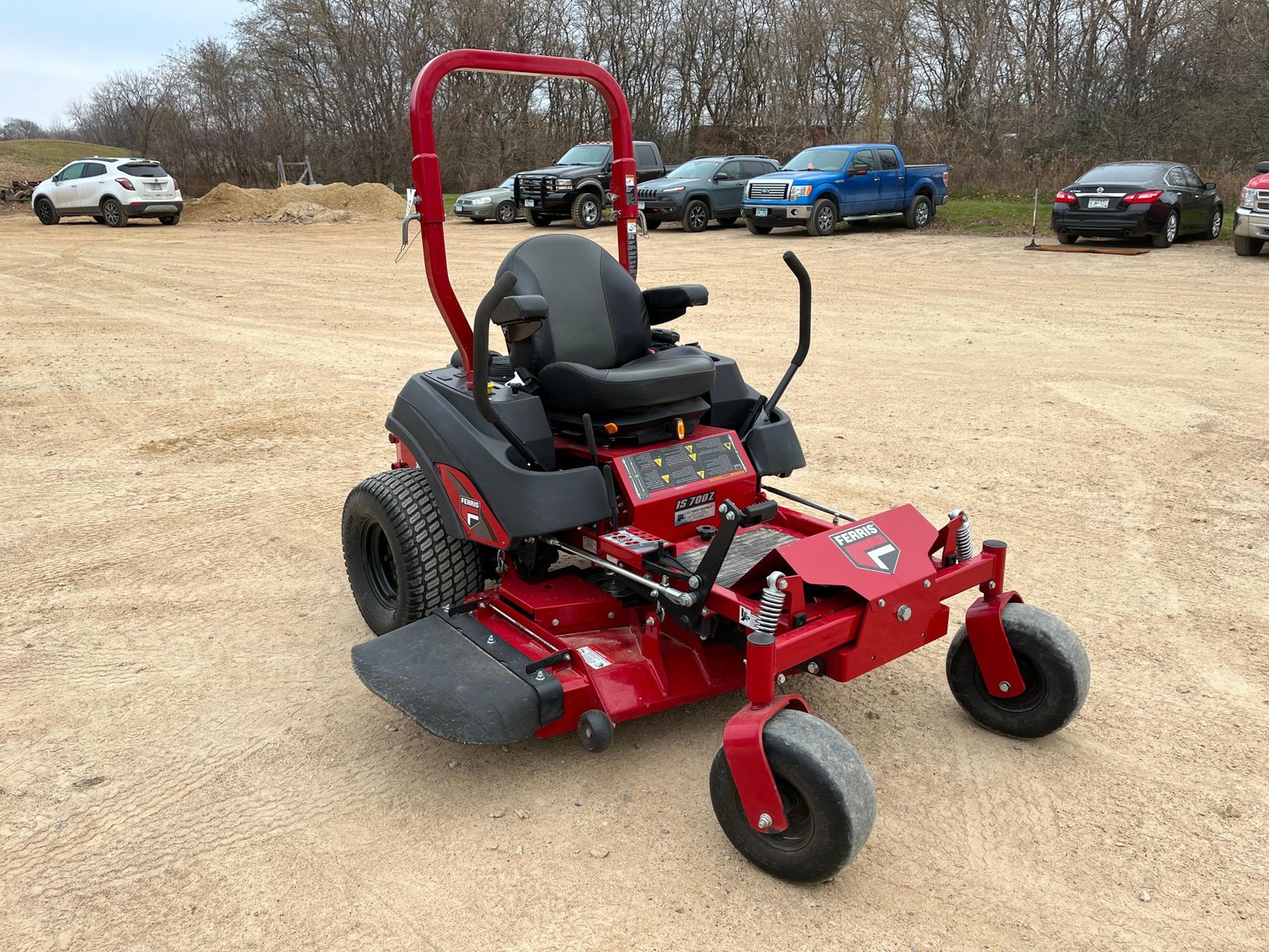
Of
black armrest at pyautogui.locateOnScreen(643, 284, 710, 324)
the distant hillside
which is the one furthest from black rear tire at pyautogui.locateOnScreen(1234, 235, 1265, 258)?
the distant hillside

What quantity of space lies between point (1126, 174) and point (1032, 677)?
1379 centimetres

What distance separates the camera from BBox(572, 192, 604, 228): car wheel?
19047 millimetres

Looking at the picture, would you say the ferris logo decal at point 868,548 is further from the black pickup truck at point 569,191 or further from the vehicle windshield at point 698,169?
the vehicle windshield at point 698,169

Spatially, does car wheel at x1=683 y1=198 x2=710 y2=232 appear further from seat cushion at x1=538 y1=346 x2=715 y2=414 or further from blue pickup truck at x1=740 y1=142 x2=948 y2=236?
seat cushion at x1=538 y1=346 x2=715 y2=414

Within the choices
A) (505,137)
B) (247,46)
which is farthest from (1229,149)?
(247,46)

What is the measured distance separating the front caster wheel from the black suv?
55.9ft

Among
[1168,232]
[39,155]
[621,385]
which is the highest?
[39,155]

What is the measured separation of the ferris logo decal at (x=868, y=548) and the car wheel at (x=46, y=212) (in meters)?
23.0

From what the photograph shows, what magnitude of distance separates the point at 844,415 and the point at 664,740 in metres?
4.29

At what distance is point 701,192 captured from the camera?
1933 centimetres

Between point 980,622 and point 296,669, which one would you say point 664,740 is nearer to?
point 980,622

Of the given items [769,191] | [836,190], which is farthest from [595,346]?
[836,190]

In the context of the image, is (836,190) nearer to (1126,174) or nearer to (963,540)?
(1126,174)

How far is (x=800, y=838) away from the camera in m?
2.80
